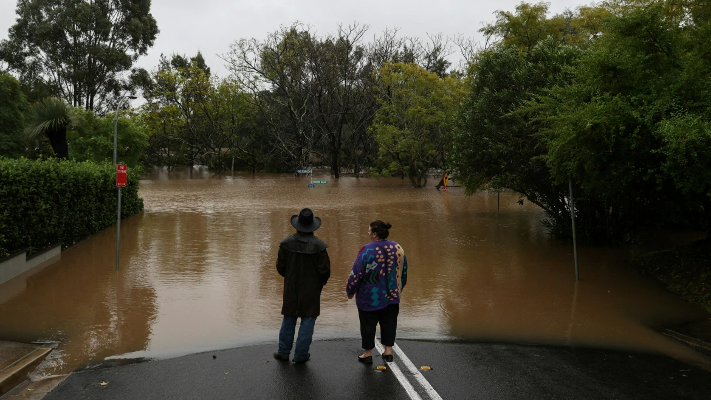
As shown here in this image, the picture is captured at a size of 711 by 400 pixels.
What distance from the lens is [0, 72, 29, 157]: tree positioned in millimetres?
36531

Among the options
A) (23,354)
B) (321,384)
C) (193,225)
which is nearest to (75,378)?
(23,354)

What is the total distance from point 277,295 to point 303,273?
4.02 metres

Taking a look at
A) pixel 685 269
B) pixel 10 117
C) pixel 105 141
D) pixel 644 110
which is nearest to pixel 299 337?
pixel 644 110

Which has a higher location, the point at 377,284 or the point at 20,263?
the point at 377,284

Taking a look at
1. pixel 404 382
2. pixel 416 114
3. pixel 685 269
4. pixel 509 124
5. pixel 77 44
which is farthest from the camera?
pixel 77 44

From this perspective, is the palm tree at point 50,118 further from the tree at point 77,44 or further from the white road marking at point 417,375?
the tree at point 77,44

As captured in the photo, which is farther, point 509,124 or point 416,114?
point 416,114

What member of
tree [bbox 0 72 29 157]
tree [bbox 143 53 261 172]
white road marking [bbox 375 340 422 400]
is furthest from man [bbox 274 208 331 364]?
tree [bbox 143 53 261 172]

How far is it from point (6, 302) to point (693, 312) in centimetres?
1051

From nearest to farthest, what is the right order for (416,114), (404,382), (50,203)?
(404,382) < (50,203) < (416,114)

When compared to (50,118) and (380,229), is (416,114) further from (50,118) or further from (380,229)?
(380,229)

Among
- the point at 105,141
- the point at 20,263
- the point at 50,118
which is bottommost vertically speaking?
the point at 20,263

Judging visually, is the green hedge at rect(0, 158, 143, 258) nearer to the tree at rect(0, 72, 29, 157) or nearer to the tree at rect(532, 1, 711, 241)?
the tree at rect(532, 1, 711, 241)

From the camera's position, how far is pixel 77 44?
52188 mm
